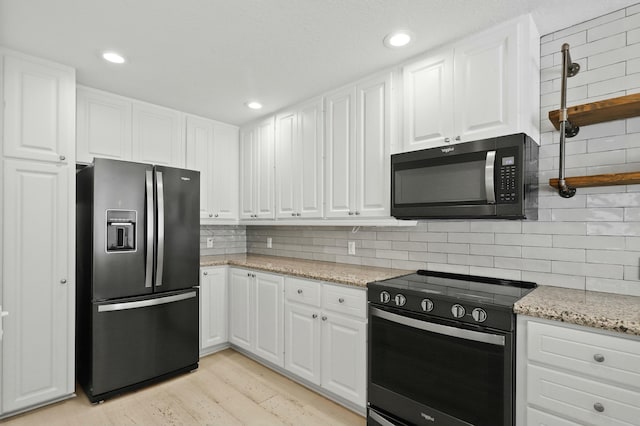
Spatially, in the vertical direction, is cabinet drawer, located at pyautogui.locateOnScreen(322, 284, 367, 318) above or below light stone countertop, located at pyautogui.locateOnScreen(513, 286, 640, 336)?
below

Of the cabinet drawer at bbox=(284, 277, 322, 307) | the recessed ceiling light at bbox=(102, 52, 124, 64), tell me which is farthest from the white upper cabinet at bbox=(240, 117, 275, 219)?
the recessed ceiling light at bbox=(102, 52, 124, 64)

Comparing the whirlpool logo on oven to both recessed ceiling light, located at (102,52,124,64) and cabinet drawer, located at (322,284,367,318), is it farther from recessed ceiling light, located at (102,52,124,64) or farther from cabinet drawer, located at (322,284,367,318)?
recessed ceiling light, located at (102,52,124,64)

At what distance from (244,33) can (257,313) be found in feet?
7.41

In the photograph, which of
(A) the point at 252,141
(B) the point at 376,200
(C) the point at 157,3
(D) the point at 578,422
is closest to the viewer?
A: (D) the point at 578,422

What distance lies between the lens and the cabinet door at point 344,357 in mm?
2232

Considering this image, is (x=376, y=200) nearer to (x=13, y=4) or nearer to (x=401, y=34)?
(x=401, y=34)

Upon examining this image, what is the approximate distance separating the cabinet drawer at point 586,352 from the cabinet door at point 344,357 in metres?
1.00

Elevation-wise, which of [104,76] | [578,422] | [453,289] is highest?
[104,76]

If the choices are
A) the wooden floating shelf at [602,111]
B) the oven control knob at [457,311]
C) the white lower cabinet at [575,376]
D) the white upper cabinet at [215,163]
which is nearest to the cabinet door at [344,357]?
the oven control knob at [457,311]

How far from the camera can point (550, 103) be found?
2059mm

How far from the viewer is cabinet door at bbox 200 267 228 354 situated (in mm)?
3264

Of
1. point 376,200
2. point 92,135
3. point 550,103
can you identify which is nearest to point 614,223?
point 550,103

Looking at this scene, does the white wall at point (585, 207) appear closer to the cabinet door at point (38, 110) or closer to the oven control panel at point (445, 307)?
the oven control panel at point (445, 307)

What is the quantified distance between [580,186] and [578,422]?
1.15 m
